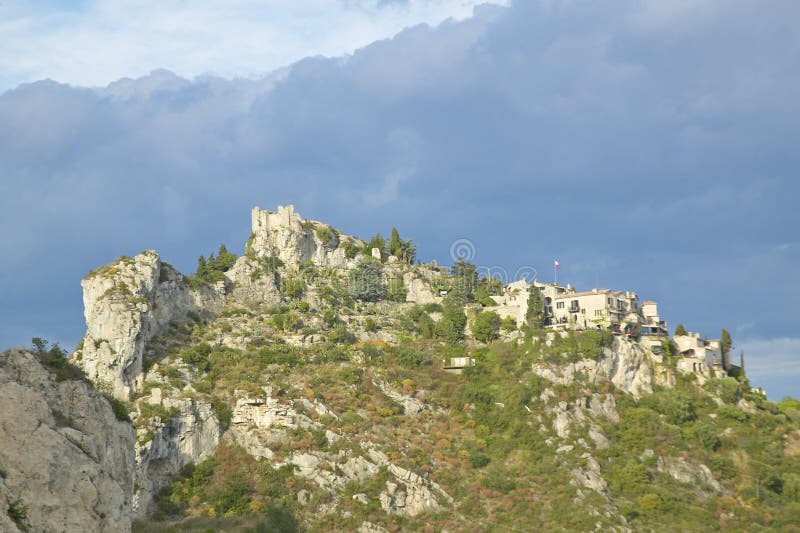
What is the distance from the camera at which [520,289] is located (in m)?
126

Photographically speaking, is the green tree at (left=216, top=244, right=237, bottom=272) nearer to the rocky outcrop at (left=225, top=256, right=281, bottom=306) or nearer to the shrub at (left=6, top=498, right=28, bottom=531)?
the rocky outcrop at (left=225, top=256, right=281, bottom=306)

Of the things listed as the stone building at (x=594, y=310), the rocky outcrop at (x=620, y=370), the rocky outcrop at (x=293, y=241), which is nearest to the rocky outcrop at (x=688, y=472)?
the rocky outcrop at (x=620, y=370)

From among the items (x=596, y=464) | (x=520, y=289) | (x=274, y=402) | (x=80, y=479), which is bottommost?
(x=80, y=479)

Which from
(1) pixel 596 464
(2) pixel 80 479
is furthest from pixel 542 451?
(2) pixel 80 479

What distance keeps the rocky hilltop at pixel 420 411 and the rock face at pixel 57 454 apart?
59.9 ft

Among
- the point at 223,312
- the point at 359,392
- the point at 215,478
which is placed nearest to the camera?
the point at 215,478

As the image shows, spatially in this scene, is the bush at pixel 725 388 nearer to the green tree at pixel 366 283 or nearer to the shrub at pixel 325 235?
the green tree at pixel 366 283

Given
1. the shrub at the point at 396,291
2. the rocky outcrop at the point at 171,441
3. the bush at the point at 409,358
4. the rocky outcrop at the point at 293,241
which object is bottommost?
the rocky outcrop at the point at 171,441

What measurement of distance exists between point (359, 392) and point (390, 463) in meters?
14.2

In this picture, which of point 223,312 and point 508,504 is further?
point 223,312

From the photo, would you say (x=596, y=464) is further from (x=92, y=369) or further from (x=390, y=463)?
(x=92, y=369)

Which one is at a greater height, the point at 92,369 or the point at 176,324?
the point at 176,324

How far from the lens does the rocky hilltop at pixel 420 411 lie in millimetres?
75250

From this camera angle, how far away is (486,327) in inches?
4318
